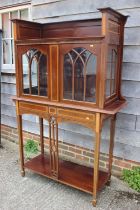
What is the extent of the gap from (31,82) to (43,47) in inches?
14.7

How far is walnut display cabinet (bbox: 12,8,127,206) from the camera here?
5.98ft

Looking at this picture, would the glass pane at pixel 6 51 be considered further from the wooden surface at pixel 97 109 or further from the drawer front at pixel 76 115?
the drawer front at pixel 76 115

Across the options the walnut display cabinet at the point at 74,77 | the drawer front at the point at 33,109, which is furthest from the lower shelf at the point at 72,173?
the drawer front at the point at 33,109

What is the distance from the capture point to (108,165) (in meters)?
2.46

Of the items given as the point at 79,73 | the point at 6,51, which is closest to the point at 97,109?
the point at 79,73

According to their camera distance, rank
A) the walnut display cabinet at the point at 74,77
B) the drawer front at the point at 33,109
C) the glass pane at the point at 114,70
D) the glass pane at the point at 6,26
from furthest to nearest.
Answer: the glass pane at the point at 6,26, the drawer front at the point at 33,109, the glass pane at the point at 114,70, the walnut display cabinet at the point at 74,77

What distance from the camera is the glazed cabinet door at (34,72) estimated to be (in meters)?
2.09

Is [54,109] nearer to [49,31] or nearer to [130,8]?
[49,31]

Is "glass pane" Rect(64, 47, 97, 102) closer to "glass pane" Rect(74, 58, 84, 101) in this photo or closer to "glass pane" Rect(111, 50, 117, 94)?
"glass pane" Rect(74, 58, 84, 101)

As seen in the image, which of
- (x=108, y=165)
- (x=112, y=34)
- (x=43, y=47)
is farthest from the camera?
(x=108, y=165)

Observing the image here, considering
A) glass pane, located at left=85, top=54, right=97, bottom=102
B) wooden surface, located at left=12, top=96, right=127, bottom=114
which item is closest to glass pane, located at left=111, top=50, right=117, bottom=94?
wooden surface, located at left=12, top=96, right=127, bottom=114

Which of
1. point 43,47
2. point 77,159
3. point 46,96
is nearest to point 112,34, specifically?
point 43,47

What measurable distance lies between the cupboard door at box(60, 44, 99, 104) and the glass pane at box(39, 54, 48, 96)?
0.64 feet

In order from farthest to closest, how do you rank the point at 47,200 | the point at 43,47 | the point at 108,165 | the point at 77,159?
the point at 77,159 → the point at 108,165 → the point at 47,200 → the point at 43,47
